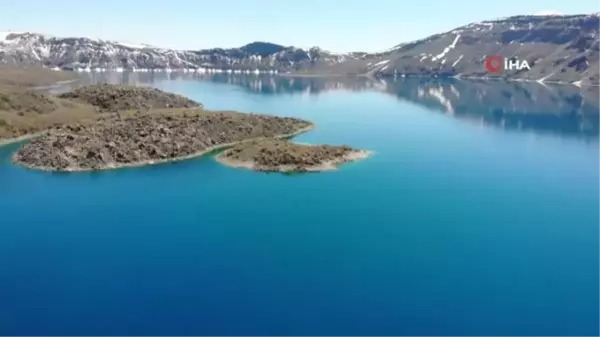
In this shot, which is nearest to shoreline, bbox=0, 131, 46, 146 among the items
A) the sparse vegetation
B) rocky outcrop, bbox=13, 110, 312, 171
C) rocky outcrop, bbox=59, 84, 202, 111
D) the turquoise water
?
the sparse vegetation

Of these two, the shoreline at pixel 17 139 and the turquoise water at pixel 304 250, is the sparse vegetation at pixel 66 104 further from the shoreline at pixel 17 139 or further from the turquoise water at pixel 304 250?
the turquoise water at pixel 304 250

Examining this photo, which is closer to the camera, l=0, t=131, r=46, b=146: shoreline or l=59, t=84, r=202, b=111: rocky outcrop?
l=0, t=131, r=46, b=146: shoreline

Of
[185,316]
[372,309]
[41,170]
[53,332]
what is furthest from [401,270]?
[41,170]

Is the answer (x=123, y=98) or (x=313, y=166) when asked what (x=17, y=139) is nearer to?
(x=123, y=98)

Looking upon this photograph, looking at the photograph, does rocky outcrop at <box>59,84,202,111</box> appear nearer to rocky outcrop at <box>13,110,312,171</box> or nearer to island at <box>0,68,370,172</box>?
island at <box>0,68,370,172</box>

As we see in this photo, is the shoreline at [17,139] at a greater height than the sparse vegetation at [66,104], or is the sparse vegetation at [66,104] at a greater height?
the sparse vegetation at [66,104]

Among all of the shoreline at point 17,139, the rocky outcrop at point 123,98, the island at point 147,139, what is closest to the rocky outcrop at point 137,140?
the island at point 147,139

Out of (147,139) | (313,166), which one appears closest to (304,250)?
(313,166)
